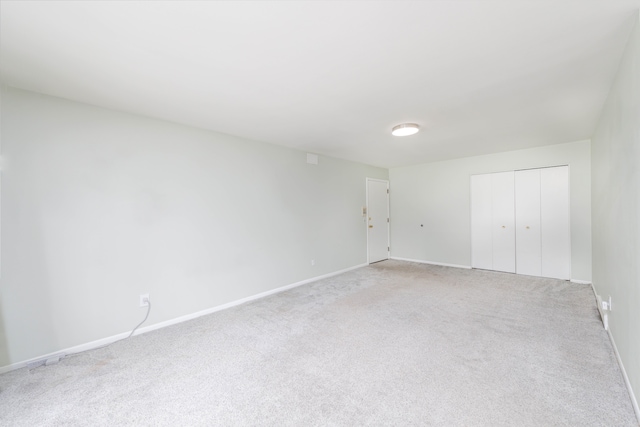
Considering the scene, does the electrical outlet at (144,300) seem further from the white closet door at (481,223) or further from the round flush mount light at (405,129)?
the white closet door at (481,223)

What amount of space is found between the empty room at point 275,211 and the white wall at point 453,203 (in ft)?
0.24

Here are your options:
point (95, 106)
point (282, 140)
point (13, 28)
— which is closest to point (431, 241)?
point (282, 140)

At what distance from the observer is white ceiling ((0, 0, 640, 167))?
4.72ft

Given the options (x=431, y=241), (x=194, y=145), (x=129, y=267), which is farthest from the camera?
(x=431, y=241)

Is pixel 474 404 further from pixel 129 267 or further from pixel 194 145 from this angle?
pixel 194 145

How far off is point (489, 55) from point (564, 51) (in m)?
0.49

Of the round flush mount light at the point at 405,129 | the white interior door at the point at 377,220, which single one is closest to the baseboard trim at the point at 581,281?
the white interior door at the point at 377,220

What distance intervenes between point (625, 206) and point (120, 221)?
4311 millimetres

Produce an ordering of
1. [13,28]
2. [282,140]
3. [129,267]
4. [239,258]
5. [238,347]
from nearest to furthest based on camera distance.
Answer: [13,28], [238,347], [129,267], [239,258], [282,140]

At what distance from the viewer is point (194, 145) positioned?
3266 millimetres

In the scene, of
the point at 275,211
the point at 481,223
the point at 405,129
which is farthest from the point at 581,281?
the point at 275,211

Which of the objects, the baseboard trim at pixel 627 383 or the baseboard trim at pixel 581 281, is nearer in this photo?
the baseboard trim at pixel 627 383

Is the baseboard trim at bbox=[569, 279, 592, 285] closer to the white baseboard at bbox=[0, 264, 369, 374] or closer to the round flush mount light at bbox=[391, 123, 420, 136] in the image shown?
the round flush mount light at bbox=[391, 123, 420, 136]

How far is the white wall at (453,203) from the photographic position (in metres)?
4.20
